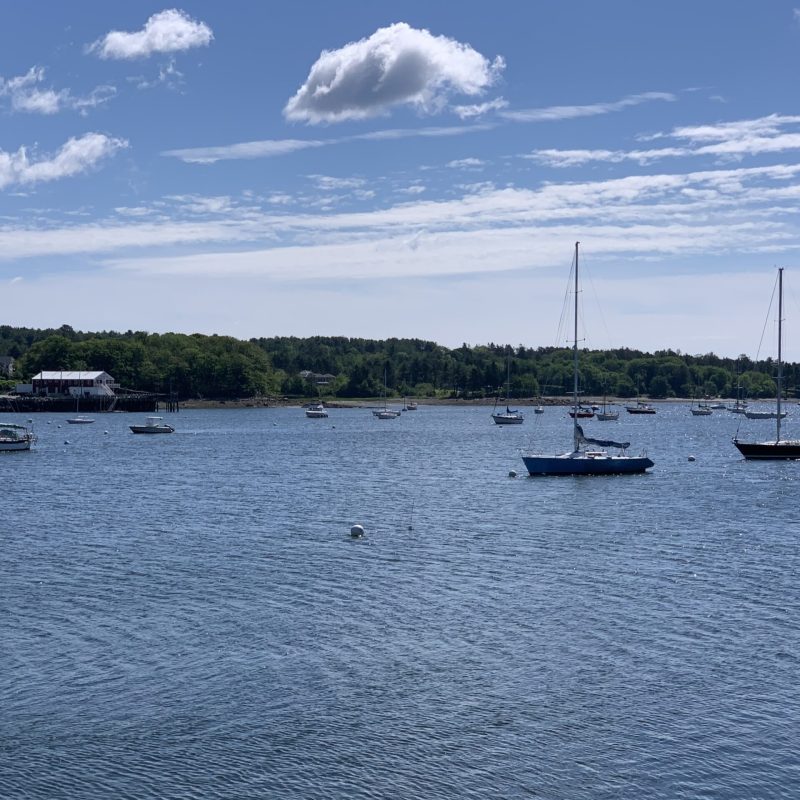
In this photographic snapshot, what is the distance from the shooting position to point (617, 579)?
154 ft

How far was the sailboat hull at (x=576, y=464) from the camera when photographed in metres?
92.5

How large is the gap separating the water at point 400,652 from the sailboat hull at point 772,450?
39008mm

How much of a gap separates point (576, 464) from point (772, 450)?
31.3 metres

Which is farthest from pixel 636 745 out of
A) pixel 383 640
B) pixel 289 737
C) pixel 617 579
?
pixel 617 579

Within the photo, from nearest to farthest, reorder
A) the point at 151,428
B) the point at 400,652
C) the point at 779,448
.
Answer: the point at 400,652 < the point at 779,448 < the point at 151,428

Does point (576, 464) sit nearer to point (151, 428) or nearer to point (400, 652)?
point (400, 652)

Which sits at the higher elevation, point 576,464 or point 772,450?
point 772,450

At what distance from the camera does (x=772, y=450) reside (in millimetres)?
112062

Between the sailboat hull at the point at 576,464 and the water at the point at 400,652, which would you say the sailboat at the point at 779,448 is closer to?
the sailboat hull at the point at 576,464

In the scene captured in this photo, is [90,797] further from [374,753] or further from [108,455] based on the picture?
[108,455]

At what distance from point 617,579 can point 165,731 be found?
84.1 feet

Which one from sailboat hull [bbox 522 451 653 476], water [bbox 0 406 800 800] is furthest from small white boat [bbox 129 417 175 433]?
water [bbox 0 406 800 800]

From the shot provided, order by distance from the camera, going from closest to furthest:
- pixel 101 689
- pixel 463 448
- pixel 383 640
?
pixel 101 689 < pixel 383 640 < pixel 463 448

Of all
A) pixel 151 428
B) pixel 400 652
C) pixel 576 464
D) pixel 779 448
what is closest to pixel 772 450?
pixel 779 448
